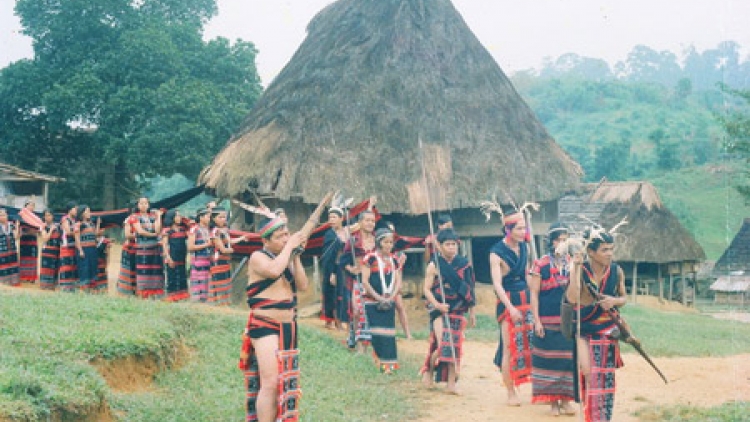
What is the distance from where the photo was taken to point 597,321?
6.37m

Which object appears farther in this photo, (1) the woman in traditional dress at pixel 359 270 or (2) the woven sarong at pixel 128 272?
(2) the woven sarong at pixel 128 272

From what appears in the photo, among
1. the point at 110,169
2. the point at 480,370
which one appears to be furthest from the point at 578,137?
the point at 480,370

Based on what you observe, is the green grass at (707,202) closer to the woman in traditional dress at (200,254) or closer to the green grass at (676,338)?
the green grass at (676,338)

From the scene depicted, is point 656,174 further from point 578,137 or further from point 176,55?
point 176,55

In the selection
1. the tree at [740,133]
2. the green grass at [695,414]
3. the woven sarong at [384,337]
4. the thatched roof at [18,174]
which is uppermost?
the tree at [740,133]

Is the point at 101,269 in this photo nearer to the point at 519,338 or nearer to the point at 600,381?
the point at 519,338

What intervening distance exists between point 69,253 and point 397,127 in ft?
20.5

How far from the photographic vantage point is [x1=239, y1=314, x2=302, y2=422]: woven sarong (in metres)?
5.57

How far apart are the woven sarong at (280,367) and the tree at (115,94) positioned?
18.8 metres

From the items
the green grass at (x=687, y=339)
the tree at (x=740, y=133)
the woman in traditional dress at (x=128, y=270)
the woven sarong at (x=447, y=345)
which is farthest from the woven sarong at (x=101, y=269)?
the tree at (x=740, y=133)

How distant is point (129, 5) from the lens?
2634 cm

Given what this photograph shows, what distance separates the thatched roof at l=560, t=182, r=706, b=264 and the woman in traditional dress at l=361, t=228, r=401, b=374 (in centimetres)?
1722

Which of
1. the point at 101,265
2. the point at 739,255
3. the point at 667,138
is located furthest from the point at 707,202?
the point at 101,265

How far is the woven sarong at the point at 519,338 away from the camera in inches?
303
